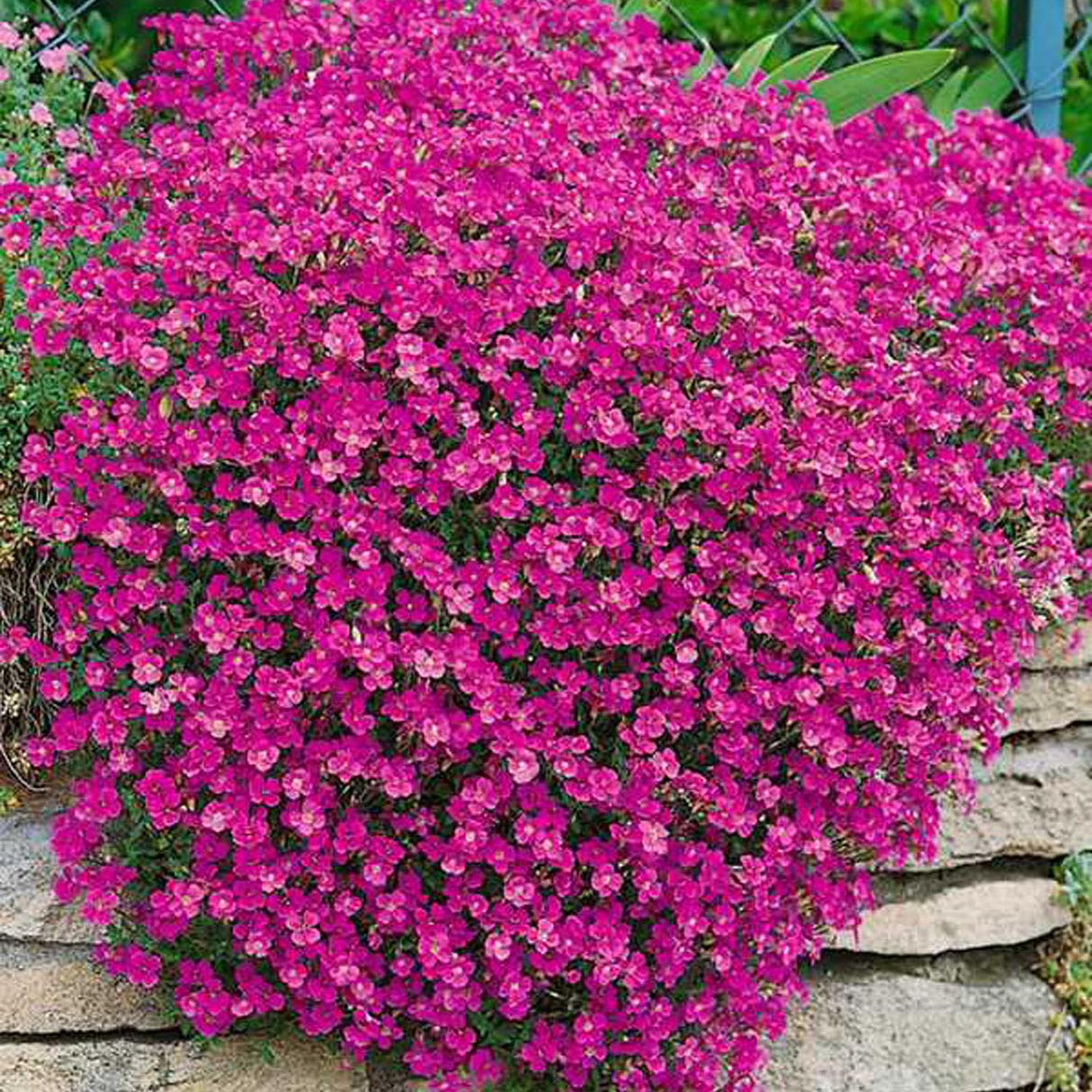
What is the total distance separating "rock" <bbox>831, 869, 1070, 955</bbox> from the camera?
2.82 metres

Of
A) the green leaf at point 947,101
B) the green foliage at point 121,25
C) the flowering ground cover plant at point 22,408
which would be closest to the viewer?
the flowering ground cover plant at point 22,408

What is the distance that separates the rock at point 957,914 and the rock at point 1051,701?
258 millimetres

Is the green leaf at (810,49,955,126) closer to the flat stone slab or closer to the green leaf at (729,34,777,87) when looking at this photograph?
the green leaf at (729,34,777,87)

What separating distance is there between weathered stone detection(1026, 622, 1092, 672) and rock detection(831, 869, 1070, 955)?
36cm

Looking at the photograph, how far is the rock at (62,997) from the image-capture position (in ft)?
7.93

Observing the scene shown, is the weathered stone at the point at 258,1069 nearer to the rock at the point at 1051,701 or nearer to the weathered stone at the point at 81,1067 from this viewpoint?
the weathered stone at the point at 81,1067

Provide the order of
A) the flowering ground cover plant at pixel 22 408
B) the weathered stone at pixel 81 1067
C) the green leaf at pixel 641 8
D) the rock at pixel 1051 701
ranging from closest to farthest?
1. the weathered stone at pixel 81 1067
2. the flowering ground cover plant at pixel 22 408
3. the rock at pixel 1051 701
4. the green leaf at pixel 641 8

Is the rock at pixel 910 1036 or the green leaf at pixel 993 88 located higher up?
the green leaf at pixel 993 88

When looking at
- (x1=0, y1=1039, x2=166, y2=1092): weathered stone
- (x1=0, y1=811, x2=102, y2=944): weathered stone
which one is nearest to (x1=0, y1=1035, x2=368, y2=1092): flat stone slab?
(x1=0, y1=1039, x2=166, y2=1092): weathered stone

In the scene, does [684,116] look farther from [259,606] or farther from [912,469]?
→ [259,606]

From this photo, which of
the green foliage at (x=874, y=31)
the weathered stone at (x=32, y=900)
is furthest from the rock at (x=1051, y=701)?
the green foliage at (x=874, y=31)

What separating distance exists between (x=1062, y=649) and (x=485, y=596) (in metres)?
1.19

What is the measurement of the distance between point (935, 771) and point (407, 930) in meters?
0.82

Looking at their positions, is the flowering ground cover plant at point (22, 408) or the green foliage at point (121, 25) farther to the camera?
the green foliage at point (121, 25)
